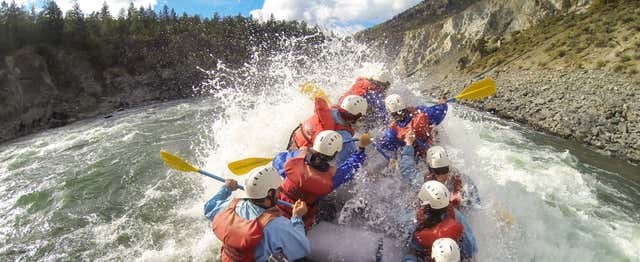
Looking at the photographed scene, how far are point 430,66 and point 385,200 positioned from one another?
43.5 meters

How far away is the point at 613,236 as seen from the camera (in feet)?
18.4

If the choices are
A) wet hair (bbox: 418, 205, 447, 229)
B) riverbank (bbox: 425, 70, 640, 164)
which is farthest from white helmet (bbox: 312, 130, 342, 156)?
riverbank (bbox: 425, 70, 640, 164)

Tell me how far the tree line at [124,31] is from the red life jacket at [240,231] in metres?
25.1

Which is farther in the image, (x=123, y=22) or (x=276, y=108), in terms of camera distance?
(x=123, y=22)

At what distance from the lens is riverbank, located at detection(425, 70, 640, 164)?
33.6 ft

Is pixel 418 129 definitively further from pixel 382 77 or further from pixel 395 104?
pixel 382 77

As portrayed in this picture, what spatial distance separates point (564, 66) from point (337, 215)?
58.7ft

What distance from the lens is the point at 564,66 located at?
57.3 ft

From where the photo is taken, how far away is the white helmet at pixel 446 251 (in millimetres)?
2734

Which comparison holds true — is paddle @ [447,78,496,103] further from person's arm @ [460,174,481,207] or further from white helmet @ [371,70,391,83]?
person's arm @ [460,174,481,207]

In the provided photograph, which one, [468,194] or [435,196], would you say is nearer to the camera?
[435,196]

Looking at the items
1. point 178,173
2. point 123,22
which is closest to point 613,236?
point 178,173

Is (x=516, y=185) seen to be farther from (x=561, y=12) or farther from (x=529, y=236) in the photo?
(x=561, y=12)

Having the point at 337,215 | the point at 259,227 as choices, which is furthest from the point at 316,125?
the point at 259,227
